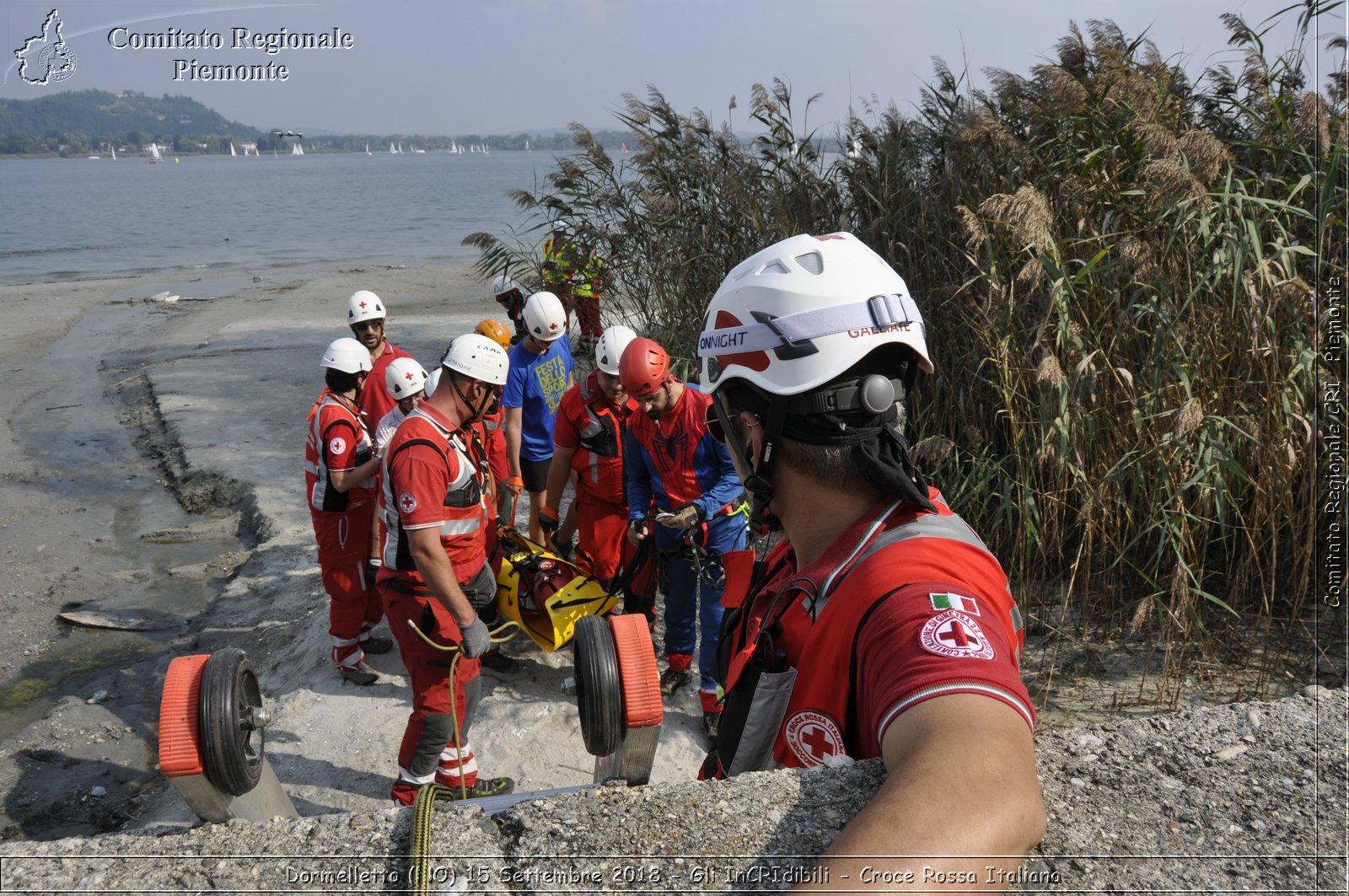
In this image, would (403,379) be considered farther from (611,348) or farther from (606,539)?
(606,539)

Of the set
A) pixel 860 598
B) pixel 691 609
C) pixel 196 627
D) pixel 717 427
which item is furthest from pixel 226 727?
pixel 196 627

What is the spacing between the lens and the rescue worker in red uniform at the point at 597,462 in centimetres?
582

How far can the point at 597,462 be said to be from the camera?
5879 millimetres

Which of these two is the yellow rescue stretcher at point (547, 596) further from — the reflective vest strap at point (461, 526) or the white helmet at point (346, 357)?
the white helmet at point (346, 357)

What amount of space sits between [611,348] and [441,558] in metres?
1.93

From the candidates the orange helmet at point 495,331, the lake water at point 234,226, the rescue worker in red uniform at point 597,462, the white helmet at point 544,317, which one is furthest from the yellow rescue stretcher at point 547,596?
the lake water at point 234,226

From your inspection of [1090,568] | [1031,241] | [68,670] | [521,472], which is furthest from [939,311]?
[68,670]

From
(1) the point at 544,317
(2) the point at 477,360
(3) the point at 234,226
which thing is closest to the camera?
(2) the point at 477,360

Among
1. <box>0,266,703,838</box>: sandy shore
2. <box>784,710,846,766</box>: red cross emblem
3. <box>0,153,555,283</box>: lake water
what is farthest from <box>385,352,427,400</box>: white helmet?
<box>0,153,555,283</box>: lake water

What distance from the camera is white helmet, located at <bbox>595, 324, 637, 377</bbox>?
5.57 meters

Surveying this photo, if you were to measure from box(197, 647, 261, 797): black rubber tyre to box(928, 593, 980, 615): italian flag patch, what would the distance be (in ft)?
4.49

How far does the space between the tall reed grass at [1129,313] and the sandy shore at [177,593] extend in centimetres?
236

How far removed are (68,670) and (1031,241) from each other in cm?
673

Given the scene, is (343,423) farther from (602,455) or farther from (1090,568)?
(1090,568)
